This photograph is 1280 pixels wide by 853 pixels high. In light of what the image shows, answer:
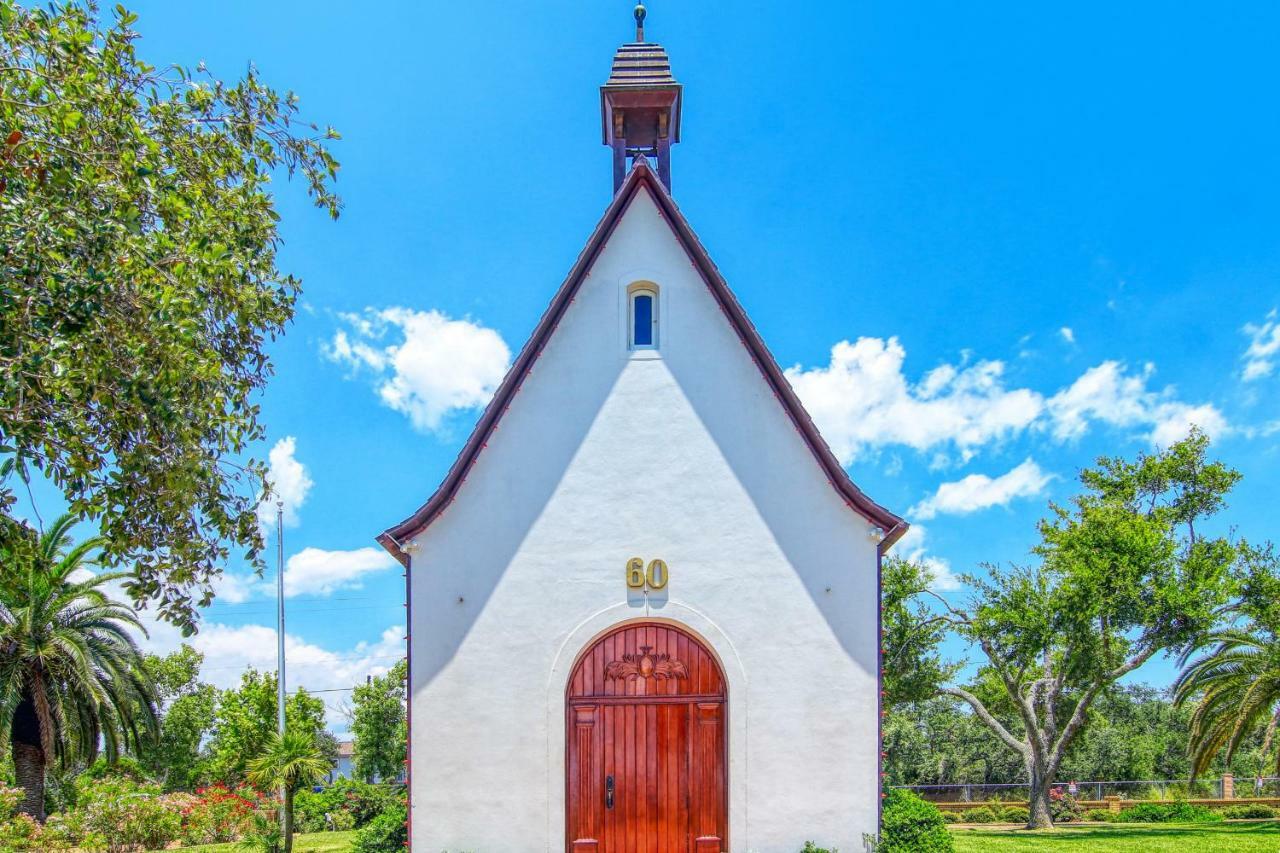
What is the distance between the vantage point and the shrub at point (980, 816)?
34.7 meters

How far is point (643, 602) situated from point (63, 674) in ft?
59.1

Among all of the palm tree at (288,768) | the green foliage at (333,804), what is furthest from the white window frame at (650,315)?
the green foliage at (333,804)

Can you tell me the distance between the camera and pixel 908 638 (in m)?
31.8

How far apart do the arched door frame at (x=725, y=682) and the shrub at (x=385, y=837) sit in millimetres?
2112

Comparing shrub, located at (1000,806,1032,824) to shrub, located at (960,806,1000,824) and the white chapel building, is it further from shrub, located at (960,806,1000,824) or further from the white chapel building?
the white chapel building

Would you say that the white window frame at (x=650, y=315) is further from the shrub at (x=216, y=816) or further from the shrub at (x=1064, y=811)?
the shrub at (x=1064, y=811)

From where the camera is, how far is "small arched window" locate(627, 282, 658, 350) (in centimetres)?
1459

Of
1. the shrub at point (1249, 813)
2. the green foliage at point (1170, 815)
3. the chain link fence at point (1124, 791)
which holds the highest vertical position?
the green foliage at point (1170, 815)

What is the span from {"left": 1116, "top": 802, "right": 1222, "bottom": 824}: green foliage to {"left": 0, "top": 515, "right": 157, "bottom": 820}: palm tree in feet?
94.7

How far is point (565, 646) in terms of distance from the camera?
1348 cm

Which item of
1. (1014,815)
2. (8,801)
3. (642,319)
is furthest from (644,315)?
(1014,815)

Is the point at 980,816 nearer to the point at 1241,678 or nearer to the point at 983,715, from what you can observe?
the point at 983,715

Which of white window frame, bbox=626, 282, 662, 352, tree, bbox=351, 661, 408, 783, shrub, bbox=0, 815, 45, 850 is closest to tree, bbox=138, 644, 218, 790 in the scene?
tree, bbox=351, 661, 408, 783

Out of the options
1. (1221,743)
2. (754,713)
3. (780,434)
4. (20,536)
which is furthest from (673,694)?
(1221,743)
